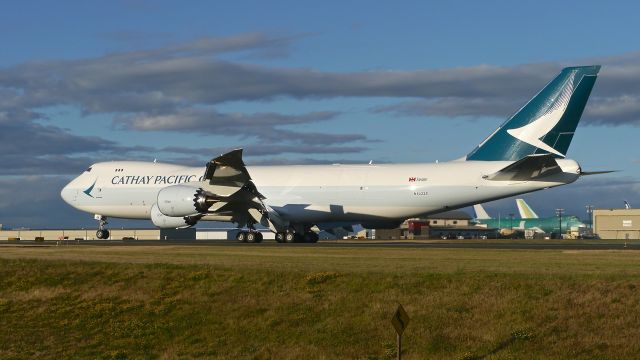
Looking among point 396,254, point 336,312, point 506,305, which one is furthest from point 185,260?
point 506,305

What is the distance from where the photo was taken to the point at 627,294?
2409 cm

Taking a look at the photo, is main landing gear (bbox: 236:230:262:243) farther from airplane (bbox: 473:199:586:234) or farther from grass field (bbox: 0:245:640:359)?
airplane (bbox: 473:199:586:234)

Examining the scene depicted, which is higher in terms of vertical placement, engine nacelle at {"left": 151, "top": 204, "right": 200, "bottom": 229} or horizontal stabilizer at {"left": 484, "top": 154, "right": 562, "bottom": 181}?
horizontal stabilizer at {"left": 484, "top": 154, "right": 562, "bottom": 181}

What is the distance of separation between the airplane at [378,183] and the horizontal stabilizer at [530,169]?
0.05m

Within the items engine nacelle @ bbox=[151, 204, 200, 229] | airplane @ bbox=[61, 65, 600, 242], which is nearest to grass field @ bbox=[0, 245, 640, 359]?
airplane @ bbox=[61, 65, 600, 242]

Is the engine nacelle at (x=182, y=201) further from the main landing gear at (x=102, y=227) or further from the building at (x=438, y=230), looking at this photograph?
the building at (x=438, y=230)


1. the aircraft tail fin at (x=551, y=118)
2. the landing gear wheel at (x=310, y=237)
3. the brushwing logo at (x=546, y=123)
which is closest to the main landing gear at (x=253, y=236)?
the landing gear wheel at (x=310, y=237)

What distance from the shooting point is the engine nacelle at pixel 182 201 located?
176 feet

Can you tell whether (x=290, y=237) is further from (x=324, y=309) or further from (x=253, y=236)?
(x=324, y=309)

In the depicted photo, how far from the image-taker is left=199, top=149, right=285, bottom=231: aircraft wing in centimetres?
5294

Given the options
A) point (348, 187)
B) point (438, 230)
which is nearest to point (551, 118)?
point (348, 187)

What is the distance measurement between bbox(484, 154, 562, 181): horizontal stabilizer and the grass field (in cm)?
1259

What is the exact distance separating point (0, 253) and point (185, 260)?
1300 cm

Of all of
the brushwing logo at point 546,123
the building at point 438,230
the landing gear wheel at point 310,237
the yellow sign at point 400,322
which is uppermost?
the brushwing logo at point 546,123
